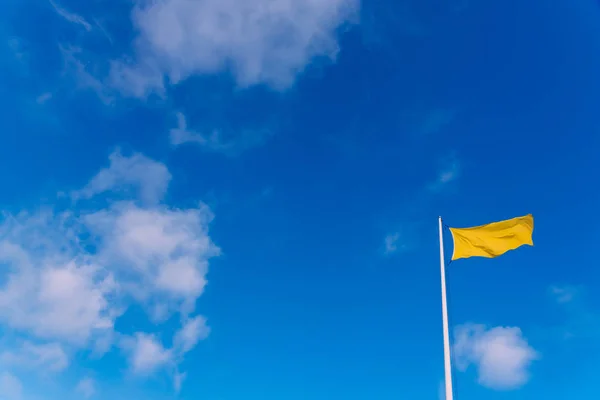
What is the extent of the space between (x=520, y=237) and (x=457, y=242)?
11.4ft

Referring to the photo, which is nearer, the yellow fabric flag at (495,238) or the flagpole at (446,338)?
the flagpole at (446,338)

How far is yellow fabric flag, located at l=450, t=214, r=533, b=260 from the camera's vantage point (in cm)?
2488

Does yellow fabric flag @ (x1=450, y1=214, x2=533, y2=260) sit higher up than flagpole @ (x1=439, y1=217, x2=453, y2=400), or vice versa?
yellow fabric flag @ (x1=450, y1=214, x2=533, y2=260)

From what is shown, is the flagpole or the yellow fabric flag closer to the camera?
the flagpole

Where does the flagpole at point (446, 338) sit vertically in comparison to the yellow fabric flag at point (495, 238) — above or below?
below

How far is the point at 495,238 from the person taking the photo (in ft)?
83.0

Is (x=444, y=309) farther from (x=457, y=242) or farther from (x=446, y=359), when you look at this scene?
(x=457, y=242)

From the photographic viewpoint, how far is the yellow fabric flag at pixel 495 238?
24875 mm

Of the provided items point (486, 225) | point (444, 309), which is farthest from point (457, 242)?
point (444, 309)

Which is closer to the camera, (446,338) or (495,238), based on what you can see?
(446,338)

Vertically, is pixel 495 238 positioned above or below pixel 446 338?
above

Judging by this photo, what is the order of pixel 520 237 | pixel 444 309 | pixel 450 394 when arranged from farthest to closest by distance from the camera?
pixel 520 237, pixel 444 309, pixel 450 394

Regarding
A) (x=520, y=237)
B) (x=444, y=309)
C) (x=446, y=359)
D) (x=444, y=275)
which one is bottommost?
(x=446, y=359)

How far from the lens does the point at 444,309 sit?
74.6 ft
